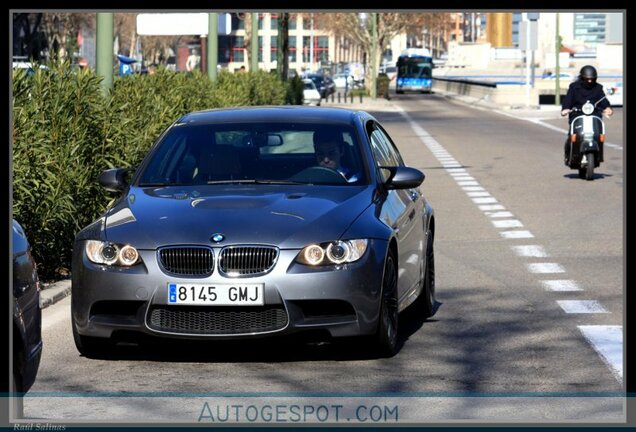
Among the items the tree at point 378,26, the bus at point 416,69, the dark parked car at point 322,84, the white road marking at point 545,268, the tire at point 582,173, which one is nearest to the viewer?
the white road marking at point 545,268

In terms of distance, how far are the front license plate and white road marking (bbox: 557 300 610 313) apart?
330 cm

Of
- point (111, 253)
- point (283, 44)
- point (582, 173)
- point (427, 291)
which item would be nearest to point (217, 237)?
point (111, 253)

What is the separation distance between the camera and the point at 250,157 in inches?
392

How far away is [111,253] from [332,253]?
1214mm

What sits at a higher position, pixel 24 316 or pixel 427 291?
pixel 24 316

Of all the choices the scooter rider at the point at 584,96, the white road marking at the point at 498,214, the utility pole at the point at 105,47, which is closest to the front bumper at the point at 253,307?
the utility pole at the point at 105,47

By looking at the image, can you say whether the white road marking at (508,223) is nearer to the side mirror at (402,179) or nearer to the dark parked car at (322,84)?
the side mirror at (402,179)

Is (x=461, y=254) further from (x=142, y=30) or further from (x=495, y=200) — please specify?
(x=142, y=30)

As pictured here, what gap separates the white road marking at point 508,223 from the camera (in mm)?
17688

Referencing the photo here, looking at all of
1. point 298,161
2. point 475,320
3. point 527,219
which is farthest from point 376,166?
point 527,219

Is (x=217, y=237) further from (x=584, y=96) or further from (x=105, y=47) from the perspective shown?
(x=584, y=96)

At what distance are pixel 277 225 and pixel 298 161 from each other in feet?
4.66

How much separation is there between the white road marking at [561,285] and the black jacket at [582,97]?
12103mm

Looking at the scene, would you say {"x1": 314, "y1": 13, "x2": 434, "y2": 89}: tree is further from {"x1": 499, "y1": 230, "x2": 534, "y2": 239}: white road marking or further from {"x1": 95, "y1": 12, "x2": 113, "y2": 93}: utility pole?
{"x1": 499, "y1": 230, "x2": 534, "y2": 239}: white road marking
